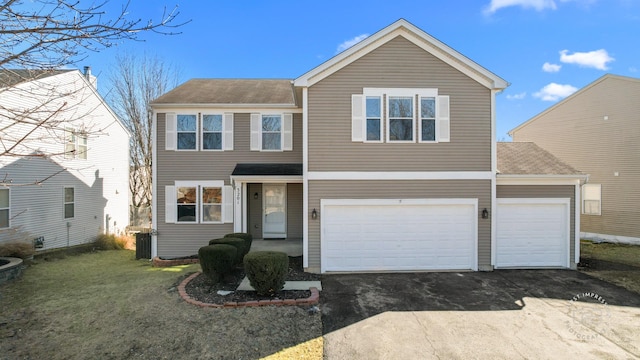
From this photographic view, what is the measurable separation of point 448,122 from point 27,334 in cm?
1111

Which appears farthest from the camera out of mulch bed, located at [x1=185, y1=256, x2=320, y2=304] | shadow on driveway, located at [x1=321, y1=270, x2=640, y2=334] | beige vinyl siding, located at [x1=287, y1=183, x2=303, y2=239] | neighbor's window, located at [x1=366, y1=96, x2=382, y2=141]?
beige vinyl siding, located at [x1=287, y1=183, x2=303, y2=239]

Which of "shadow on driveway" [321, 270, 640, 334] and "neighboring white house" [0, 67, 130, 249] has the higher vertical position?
"neighboring white house" [0, 67, 130, 249]

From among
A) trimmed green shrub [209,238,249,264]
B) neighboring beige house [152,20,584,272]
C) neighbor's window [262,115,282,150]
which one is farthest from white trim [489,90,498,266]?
trimmed green shrub [209,238,249,264]

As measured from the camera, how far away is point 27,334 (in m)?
5.57

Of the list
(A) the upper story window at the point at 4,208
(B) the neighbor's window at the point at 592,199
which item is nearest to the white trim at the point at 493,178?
Result: (B) the neighbor's window at the point at 592,199

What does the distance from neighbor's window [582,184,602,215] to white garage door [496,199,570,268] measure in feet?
26.7

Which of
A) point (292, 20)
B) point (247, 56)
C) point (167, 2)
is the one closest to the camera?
point (167, 2)

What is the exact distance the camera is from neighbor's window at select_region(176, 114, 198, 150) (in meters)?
11.7

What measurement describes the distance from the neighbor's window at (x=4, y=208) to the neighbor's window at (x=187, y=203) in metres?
6.26

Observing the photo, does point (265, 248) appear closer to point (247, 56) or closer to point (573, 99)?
point (247, 56)

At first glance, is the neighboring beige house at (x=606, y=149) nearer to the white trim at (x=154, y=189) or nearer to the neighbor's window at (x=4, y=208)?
the white trim at (x=154, y=189)

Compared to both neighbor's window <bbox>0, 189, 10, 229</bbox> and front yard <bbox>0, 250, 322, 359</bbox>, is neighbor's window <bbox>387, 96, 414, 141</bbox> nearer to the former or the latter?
front yard <bbox>0, 250, 322, 359</bbox>

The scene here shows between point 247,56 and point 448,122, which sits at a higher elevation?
point 247,56

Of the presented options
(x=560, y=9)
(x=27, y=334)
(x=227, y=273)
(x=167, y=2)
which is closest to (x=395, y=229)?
(x=227, y=273)
